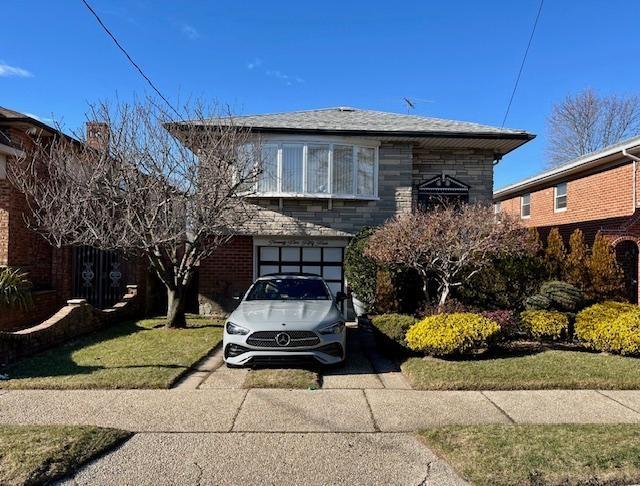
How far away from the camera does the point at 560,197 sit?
1706 cm

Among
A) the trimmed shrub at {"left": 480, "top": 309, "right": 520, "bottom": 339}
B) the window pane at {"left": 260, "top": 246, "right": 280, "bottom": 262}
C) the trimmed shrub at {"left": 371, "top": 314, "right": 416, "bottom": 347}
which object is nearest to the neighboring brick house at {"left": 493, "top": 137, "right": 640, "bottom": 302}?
the trimmed shrub at {"left": 480, "top": 309, "right": 520, "bottom": 339}

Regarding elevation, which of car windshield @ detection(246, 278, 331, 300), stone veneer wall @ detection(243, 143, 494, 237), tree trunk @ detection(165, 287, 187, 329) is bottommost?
tree trunk @ detection(165, 287, 187, 329)

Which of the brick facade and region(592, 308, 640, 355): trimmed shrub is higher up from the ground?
the brick facade

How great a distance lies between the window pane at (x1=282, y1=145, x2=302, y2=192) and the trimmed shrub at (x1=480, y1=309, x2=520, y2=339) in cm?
577

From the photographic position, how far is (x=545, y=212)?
59.0 feet

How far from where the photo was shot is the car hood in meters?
6.97

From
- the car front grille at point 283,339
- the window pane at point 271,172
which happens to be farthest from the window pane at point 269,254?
the car front grille at point 283,339

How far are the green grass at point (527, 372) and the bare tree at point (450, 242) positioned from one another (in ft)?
6.63

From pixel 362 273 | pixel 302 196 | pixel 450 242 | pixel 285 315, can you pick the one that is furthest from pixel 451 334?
pixel 302 196

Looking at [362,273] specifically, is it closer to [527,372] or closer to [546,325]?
[546,325]

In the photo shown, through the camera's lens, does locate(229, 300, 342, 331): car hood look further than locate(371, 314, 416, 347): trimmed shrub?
No

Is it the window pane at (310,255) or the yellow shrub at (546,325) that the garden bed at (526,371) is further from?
the window pane at (310,255)

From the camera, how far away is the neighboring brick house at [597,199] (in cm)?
1166

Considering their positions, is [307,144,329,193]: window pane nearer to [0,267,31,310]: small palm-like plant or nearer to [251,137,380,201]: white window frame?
[251,137,380,201]: white window frame
